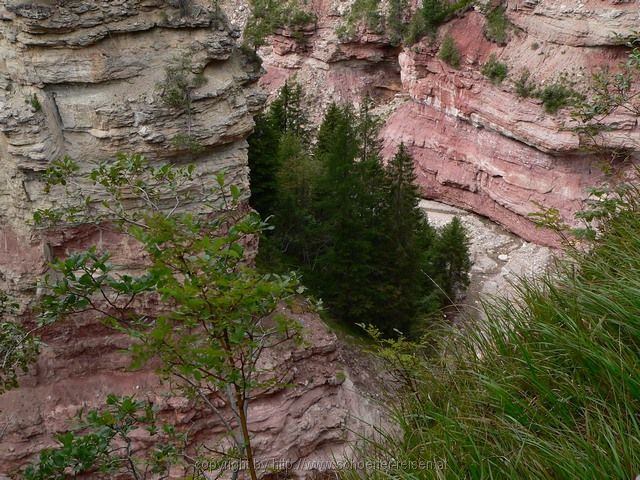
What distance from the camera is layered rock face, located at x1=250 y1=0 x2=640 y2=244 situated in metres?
26.5

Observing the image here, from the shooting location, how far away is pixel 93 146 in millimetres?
13930

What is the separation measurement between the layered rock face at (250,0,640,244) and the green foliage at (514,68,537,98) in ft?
1.06

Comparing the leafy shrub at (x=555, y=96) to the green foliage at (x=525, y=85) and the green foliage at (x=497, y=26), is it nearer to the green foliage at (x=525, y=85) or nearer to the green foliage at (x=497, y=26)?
the green foliage at (x=525, y=85)

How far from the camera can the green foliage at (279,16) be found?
41.1m

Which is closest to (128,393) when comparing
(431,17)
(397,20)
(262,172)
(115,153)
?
(115,153)

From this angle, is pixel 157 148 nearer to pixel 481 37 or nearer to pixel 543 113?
pixel 543 113

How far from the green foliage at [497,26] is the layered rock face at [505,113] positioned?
0.89 feet

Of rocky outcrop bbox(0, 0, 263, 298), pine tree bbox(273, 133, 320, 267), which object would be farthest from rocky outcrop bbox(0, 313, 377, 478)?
pine tree bbox(273, 133, 320, 267)

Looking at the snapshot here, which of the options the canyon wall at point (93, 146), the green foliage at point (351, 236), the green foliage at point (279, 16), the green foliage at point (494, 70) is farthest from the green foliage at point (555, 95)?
the green foliage at point (279, 16)

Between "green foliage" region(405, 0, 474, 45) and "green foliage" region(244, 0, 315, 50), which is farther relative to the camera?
"green foliage" region(244, 0, 315, 50)

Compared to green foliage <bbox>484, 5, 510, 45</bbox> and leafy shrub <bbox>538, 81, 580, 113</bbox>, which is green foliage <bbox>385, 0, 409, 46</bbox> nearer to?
green foliage <bbox>484, 5, 510, 45</bbox>

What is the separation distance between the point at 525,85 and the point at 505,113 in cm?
152

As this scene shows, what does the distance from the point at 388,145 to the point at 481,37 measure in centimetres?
791

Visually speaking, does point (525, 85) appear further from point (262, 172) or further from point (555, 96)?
point (262, 172)
